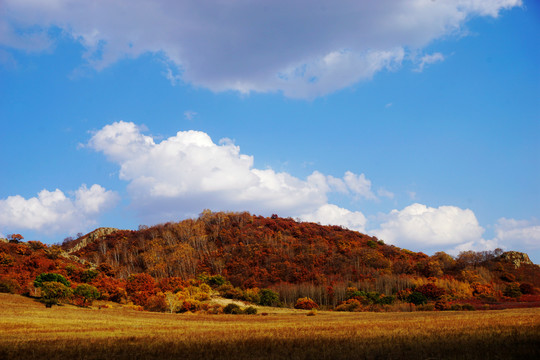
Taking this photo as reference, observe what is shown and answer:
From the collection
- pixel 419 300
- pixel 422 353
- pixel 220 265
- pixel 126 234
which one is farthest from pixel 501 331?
pixel 126 234

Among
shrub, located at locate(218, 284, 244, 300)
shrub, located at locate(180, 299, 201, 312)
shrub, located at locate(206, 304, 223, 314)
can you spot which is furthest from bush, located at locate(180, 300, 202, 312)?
shrub, located at locate(218, 284, 244, 300)

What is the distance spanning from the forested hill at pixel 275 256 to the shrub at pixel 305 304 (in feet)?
57.3

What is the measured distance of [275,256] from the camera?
370 feet

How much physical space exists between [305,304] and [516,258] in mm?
80797

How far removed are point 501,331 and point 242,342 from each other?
13.6 meters

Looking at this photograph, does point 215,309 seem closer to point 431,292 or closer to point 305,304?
point 305,304

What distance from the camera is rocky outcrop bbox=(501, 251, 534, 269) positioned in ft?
403

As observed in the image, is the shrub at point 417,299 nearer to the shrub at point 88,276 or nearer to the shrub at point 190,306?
the shrub at point 190,306

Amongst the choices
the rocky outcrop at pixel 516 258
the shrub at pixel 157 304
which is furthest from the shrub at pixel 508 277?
the shrub at pixel 157 304

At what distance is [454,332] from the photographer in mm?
23062

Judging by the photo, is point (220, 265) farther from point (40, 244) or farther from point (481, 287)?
point (481, 287)

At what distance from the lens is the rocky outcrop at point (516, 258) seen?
403ft

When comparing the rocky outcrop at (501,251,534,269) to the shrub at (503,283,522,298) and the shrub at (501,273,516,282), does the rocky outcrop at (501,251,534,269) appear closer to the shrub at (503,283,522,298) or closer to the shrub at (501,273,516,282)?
the shrub at (501,273,516,282)

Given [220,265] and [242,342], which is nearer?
[242,342]
